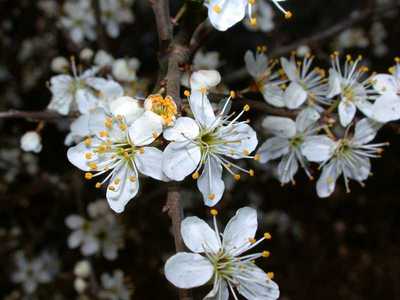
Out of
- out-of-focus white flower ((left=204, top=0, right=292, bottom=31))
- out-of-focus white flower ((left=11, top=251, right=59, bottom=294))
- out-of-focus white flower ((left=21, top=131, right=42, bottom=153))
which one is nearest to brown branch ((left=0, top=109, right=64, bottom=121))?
out-of-focus white flower ((left=21, top=131, right=42, bottom=153))

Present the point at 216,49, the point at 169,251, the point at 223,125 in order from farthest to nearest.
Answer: the point at 216,49
the point at 169,251
the point at 223,125

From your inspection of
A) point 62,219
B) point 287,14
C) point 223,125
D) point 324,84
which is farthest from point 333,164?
point 62,219

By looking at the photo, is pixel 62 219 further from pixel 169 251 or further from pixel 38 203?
pixel 169 251

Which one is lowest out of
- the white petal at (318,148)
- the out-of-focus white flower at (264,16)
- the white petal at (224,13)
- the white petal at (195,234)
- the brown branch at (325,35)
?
the brown branch at (325,35)

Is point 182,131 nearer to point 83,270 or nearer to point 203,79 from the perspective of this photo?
point 203,79

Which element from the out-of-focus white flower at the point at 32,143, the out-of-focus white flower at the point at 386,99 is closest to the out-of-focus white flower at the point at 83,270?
the out-of-focus white flower at the point at 32,143

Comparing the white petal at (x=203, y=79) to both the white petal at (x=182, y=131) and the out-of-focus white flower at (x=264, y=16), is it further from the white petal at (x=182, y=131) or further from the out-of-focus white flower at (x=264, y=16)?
the out-of-focus white flower at (x=264, y=16)

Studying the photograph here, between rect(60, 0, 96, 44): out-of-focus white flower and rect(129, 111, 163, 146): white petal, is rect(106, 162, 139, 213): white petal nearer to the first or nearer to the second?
rect(129, 111, 163, 146): white petal

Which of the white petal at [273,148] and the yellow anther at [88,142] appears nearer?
the yellow anther at [88,142]

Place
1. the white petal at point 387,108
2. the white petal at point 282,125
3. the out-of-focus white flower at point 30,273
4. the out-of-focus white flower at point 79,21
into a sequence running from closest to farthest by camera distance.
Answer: the white petal at point 387,108 < the white petal at point 282,125 < the out-of-focus white flower at point 79,21 < the out-of-focus white flower at point 30,273
